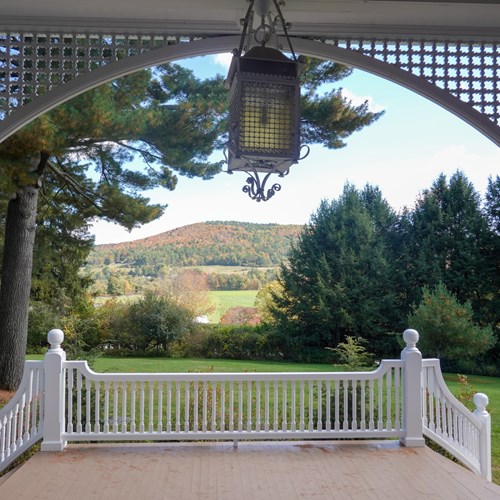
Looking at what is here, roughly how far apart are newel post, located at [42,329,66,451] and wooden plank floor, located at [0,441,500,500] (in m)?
0.11

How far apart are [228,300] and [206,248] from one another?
152 centimetres

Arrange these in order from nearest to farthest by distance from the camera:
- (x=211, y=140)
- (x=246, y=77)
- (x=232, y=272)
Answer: (x=246, y=77)
(x=211, y=140)
(x=232, y=272)

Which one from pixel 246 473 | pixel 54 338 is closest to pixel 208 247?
pixel 54 338

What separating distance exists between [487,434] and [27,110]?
12.9 feet

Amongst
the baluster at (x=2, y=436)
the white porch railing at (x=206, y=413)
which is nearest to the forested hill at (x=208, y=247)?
the white porch railing at (x=206, y=413)

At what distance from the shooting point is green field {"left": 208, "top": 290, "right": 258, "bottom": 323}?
1392 cm

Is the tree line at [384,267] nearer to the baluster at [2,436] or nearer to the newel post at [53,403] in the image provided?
the newel post at [53,403]

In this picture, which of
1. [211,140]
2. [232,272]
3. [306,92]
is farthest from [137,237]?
[306,92]

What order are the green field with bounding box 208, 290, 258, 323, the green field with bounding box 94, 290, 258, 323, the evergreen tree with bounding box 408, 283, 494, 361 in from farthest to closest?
1. the green field with bounding box 208, 290, 258, 323
2. the green field with bounding box 94, 290, 258, 323
3. the evergreen tree with bounding box 408, 283, 494, 361

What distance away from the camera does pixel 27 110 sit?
9.80ft

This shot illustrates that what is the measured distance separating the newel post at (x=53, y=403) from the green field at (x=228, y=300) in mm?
9467

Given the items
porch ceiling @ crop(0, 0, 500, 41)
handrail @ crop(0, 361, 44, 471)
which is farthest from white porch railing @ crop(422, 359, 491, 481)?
handrail @ crop(0, 361, 44, 471)

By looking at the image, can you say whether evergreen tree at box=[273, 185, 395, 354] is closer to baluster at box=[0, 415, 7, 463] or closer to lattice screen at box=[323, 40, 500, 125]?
baluster at box=[0, 415, 7, 463]

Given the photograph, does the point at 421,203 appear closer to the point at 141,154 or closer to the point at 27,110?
the point at 141,154
